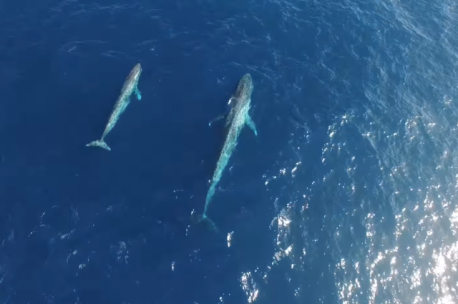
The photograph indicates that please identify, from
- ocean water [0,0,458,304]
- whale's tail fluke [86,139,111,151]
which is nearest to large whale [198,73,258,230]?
→ ocean water [0,0,458,304]

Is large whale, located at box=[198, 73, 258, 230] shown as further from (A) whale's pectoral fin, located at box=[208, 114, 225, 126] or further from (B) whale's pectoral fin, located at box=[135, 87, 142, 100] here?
(B) whale's pectoral fin, located at box=[135, 87, 142, 100]

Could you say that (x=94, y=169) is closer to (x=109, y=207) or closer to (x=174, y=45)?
(x=109, y=207)

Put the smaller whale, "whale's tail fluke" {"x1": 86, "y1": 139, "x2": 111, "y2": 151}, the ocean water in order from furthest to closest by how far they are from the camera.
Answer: the smaller whale
"whale's tail fluke" {"x1": 86, "y1": 139, "x2": 111, "y2": 151}
the ocean water

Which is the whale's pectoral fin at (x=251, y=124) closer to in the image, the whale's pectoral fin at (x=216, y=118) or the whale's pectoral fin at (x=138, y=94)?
the whale's pectoral fin at (x=216, y=118)

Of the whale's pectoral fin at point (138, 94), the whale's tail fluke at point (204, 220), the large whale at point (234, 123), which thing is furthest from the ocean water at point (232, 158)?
the whale's pectoral fin at point (138, 94)

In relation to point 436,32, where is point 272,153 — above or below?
below

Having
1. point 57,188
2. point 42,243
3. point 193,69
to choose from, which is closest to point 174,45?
point 193,69
